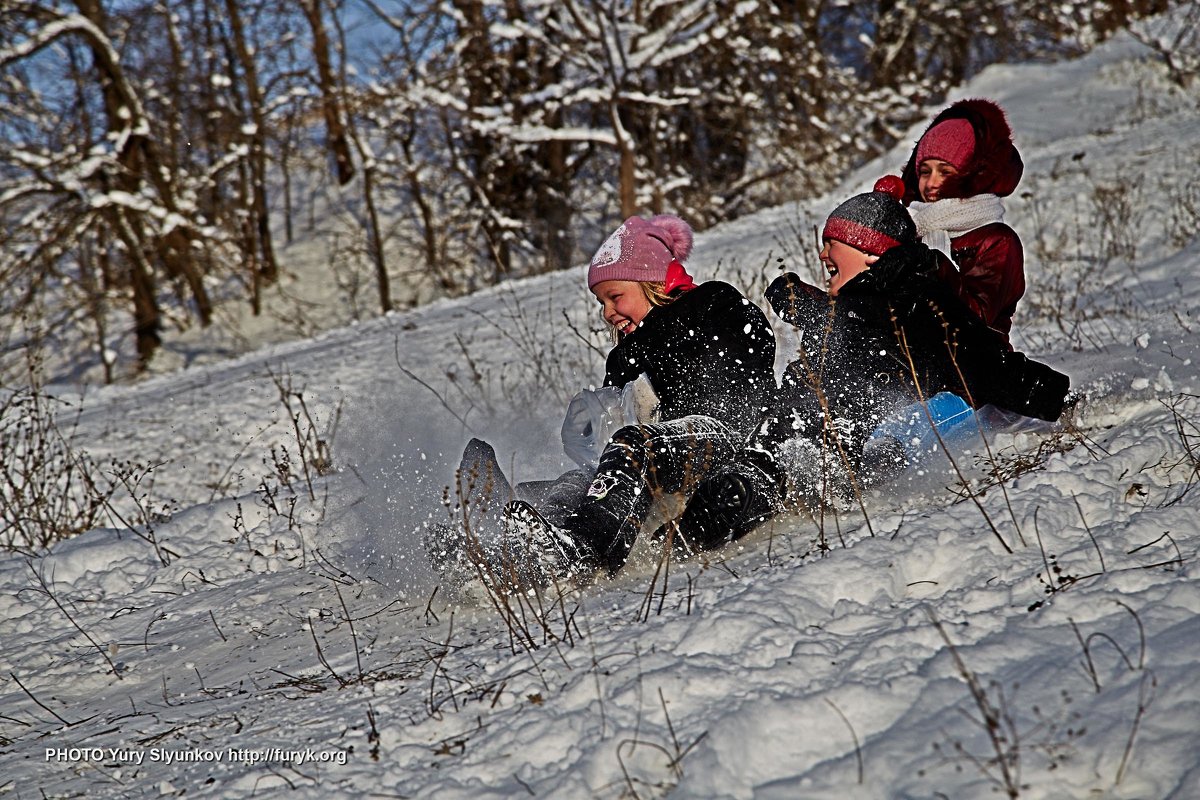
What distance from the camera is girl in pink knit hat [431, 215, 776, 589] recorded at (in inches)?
107

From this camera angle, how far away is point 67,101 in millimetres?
14391

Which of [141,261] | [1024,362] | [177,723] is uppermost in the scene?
[141,261]

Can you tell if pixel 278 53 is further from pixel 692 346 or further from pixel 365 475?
pixel 692 346

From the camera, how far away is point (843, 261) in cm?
318

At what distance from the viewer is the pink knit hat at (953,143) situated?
3400mm

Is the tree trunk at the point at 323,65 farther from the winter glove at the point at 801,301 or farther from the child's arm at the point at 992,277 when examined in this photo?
the child's arm at the point at 992,277

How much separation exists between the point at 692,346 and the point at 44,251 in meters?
11.3

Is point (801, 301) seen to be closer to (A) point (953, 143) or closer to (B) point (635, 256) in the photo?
(B) point (635, 256)

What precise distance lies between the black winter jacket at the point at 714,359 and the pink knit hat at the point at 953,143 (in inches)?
37.1

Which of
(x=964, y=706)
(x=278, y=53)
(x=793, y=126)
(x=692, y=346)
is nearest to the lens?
(x=964, y=706)

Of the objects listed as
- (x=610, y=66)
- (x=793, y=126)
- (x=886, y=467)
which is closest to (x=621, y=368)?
(x=886, y=467)

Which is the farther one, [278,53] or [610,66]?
[278,53]

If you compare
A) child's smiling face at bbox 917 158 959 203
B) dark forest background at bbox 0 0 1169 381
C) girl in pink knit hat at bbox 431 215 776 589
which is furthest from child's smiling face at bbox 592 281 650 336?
dark forest background at bbox 0 0 1169 381

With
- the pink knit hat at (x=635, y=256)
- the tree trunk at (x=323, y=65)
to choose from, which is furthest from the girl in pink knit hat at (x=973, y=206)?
the tree trunk at (x=323, y=65)
